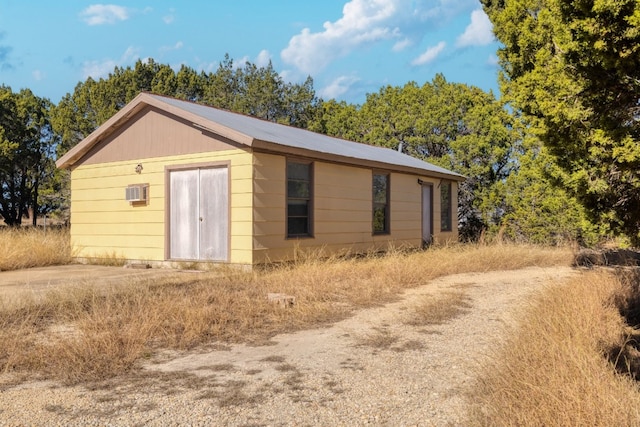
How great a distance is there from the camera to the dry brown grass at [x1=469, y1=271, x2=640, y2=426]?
2910 millimetres

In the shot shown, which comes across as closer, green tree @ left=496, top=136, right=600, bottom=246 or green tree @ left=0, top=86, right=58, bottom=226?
green tree @ left=496, top=136, right=600, bottom=246

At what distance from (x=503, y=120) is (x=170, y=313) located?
16571mm

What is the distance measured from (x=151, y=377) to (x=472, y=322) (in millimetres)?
3762

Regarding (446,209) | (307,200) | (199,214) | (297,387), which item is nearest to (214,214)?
(199,214)

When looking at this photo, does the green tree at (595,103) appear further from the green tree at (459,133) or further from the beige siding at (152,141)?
the green tree at (459,133)

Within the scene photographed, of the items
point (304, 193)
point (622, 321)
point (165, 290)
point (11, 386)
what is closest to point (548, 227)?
point (304, 193)

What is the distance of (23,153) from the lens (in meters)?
23.6

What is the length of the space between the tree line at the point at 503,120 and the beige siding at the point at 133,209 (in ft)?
16.8

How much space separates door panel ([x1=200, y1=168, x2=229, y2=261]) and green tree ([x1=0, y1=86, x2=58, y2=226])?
15.8 m

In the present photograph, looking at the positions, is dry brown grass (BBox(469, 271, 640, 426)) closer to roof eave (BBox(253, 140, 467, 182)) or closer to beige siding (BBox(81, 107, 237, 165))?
roof eave (BBox(253, 140, 467, 182))

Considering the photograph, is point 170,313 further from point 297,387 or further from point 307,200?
point 307,200

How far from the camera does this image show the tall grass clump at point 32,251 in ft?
36.8

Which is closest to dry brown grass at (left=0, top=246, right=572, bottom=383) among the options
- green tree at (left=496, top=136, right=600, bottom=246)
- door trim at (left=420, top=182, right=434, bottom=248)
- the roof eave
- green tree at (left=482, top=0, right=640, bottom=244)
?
the roof eave

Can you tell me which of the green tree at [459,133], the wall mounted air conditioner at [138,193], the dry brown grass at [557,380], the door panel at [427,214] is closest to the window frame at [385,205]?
the door panel at [427,214]
